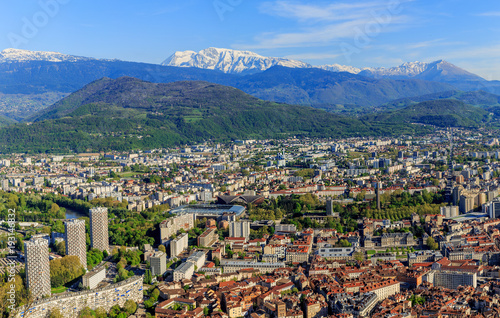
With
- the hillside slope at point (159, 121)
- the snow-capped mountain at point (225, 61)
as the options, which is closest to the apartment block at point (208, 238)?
A: the hillside slope at point (159, 121)

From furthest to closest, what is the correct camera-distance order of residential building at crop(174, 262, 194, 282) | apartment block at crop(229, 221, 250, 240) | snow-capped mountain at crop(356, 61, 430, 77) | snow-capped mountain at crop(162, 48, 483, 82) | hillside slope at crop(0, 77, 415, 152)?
snow-capped mountain at crop(356, 61, 430, 77), snow-capped mountain at crop(162, 48, 483, 82), hillside slope at crop(0, 77, 415, 152), apartment block at crop(229, 221, 250, 240), residential building at crop(174, 262, 194, 282)

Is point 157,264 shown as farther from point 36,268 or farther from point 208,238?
point 208,238

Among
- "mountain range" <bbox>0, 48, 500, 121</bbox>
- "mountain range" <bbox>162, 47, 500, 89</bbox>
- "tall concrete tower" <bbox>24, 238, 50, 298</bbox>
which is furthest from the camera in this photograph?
"mountain range" <bbox>162, 47, 500, 89</bbox>

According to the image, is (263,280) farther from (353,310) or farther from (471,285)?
(471,285)

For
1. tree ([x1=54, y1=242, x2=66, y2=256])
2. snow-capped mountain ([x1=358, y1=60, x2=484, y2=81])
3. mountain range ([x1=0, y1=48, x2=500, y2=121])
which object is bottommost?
tree ([x1=54, y1=242, x2=66, y2=256])

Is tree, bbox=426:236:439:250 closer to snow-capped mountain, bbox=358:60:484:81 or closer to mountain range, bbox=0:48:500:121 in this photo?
mountain range, bbox=0:48:500:121

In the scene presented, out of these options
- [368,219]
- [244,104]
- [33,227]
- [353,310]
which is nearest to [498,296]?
[353,310]

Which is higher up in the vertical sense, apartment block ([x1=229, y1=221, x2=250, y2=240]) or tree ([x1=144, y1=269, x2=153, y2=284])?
apartment block ([x1=229, y1=221, x2=250, y2=240])

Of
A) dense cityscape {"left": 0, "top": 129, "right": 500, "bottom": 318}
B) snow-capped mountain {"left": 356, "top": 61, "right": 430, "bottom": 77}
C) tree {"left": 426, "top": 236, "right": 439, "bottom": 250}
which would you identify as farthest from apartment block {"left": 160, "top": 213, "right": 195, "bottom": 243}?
snow-capped mountain {"left": 356, "top": 61, "right": 430, "bottom": 77}
